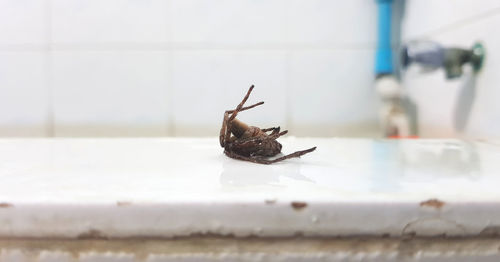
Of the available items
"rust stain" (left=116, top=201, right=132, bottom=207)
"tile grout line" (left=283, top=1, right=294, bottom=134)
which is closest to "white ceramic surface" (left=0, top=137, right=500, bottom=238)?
"rust stain" (left=116, top=201, right=132, bottom=207)

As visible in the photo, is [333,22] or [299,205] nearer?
[299,205]

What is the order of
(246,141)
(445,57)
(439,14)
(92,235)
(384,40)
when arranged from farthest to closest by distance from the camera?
1. (384,40)
2. (439,14)
3. (445,57)
4. (246,141)
5. (92,235)

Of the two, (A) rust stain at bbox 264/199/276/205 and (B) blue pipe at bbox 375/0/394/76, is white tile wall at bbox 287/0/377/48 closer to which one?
(B) blue pipe at bbox 375/0/394/76

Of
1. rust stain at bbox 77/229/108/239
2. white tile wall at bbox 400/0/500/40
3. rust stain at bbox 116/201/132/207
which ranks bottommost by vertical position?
rust stain at bbox 77/229/108/239

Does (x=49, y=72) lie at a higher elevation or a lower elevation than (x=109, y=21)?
lower

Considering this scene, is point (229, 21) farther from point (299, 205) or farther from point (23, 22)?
point (299, 205)

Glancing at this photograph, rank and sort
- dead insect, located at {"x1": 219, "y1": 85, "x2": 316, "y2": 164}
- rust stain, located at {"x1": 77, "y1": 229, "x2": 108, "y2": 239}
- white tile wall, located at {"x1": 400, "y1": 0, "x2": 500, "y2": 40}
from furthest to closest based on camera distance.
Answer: white tile wall, located at {"x1": 400, "y1": 0, "x2": 500, "y2": 40}, dead insect, located at {"x1": 219, "y1": 85, "x2": 316, "y2": 164}, rust stain, located at {"x1": 77, "y1": 229, "x2": 108, "y2": 239}

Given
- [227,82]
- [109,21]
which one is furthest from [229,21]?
[109,21]
